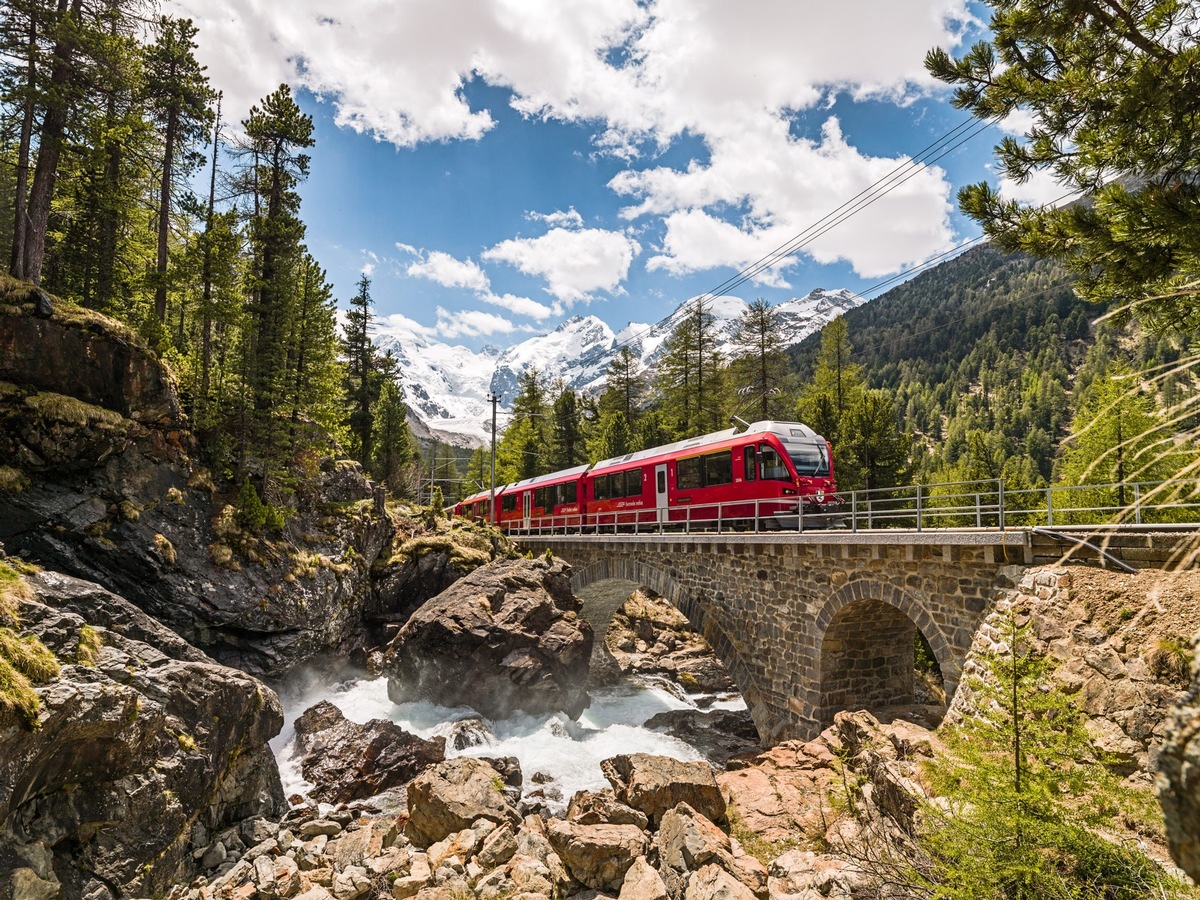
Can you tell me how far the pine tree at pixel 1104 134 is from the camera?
580 centimetres

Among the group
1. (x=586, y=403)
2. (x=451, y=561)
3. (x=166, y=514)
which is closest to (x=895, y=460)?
(x=451, y=561)

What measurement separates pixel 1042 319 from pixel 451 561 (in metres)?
168

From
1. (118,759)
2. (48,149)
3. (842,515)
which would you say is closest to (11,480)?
(118,759)

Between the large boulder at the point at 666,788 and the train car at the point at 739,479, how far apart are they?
638 cm

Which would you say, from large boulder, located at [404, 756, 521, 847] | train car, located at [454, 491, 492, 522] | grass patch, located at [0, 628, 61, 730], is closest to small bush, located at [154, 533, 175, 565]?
grass patch, located at [0, 628, 61, 730]

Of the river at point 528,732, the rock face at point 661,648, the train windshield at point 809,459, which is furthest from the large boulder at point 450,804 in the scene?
the rock face at point 661,648

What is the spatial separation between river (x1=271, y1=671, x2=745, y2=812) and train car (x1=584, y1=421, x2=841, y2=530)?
21.9 feet

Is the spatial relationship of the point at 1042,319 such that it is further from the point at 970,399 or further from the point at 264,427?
the point at 264,427

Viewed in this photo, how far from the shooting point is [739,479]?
18.2 m

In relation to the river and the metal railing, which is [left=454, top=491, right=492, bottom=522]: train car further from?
the river

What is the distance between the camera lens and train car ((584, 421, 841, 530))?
17312 mm

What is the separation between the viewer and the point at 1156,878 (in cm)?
502

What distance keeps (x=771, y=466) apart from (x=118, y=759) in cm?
1553

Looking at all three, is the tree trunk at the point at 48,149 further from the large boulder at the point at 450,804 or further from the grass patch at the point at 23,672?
the large boulder at the point at 450,804
